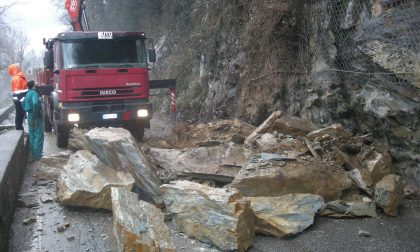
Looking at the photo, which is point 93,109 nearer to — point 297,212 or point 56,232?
point 56,232

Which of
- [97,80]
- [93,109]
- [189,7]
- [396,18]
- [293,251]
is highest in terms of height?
[189,7]

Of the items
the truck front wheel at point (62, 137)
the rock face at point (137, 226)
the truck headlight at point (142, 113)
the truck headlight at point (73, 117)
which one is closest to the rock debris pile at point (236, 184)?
the rock face at point (137, 226)

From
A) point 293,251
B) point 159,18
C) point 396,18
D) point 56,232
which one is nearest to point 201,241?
point 293,251

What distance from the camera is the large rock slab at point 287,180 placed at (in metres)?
5.13

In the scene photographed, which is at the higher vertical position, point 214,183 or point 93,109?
point 93,109

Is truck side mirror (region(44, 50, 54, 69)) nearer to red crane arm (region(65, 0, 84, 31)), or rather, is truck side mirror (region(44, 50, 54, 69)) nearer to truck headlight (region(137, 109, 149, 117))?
truck headlight (region(137, 109, 149, 117))

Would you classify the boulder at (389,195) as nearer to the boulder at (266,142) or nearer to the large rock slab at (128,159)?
the boulder at (266,142)

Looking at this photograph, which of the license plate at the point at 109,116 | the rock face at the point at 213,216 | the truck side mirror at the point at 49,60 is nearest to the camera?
the rock face at the point at 213,216

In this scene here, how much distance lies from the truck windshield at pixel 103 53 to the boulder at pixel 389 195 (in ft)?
19.1

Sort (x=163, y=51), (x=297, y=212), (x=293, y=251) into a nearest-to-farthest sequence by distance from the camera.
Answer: (x=293, y=251)
(x=297, y=212)
(x=163, y=51)

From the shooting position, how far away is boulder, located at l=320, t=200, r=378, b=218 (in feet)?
16.1

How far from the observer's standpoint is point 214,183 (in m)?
5.67

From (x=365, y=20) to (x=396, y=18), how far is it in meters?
0.71

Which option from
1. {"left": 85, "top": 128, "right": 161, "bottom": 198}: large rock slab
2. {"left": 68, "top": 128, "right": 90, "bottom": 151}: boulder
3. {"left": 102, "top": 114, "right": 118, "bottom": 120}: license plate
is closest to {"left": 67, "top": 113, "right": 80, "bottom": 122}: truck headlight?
{"left": 68, "top": 128, "right": 90, "bottom": 151}: boulder
